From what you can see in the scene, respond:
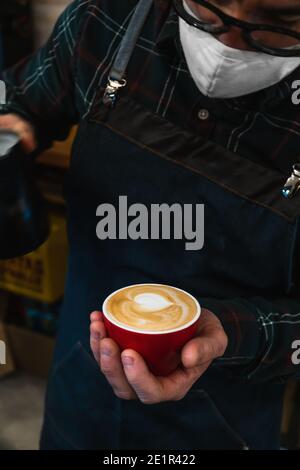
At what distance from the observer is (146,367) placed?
2.42 ft

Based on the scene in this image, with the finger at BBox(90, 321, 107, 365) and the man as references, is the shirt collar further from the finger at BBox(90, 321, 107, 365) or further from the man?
the finger at BBox(90, 321, 107, 365)

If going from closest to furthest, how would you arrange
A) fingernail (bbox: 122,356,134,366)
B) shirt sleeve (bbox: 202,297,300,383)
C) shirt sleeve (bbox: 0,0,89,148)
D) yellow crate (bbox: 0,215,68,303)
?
1. fingernail (bbox: 122,356,134,366)
2. shirt sleeve (bbox: 202,297,300,383)
3. shirt sleeve (bbox: 0,0,89,148)
4. yellow crate (bbox: 0,215,68,303)

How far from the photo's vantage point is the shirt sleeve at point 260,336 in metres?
0.88

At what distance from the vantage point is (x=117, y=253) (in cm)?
106

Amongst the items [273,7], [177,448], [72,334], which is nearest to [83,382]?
[72,334]

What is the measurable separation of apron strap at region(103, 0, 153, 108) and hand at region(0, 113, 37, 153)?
194 millimetres

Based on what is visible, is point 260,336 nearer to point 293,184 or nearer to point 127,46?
point 293,184

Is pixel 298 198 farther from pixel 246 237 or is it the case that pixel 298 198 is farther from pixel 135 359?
pixel 135 359

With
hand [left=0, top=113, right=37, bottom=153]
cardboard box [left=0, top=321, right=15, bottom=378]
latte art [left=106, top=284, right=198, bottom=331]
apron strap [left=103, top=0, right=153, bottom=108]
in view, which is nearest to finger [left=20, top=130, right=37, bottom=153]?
hand [left=0, top=113, right=37, bottom=153]

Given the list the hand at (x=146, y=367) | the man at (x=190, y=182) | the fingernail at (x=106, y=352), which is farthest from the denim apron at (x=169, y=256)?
the fingernail at (x=106, y=352)

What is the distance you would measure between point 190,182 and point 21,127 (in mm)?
370

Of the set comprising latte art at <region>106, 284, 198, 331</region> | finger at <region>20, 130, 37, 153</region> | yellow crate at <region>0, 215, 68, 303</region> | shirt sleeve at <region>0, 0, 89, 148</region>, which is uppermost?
shirt sleeve at <region>0, 0, 89, 148</region>

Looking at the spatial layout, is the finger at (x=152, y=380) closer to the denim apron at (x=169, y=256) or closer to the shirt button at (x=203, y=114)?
the denim apron at (x=169, y=256)

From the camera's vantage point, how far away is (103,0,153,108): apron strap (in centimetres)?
101
